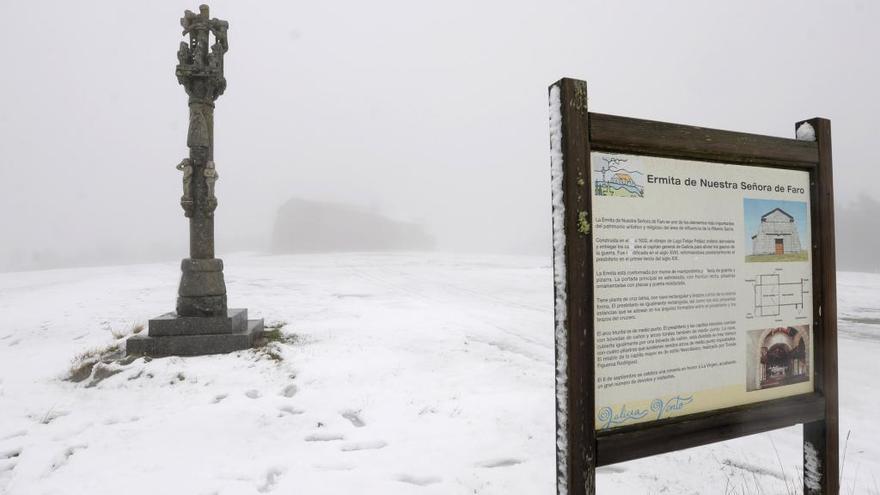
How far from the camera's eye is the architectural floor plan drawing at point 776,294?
2.39 m

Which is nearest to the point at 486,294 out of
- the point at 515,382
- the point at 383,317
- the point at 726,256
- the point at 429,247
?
the point at 383,317

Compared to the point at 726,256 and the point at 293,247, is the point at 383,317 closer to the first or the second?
the point at 726,256

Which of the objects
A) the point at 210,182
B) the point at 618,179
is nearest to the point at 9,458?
the point at 210,182

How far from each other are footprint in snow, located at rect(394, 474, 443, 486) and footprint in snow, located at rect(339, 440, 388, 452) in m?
0.52

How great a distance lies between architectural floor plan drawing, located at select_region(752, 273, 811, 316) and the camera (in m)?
2.39

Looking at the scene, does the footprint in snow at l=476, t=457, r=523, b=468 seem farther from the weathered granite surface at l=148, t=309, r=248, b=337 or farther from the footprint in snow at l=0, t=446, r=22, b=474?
the weathered granite surface at l=148, t=309, r=248, b=337

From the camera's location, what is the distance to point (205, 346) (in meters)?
6.33

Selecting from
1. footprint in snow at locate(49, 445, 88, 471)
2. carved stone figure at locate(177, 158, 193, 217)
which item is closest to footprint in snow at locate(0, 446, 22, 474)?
footprint in snow at locate(49, 445, 88, 471)

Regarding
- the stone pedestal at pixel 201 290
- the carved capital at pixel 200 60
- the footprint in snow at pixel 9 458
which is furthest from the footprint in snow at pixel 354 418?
the carved capital at pixel 200 60

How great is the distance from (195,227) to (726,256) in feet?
23.0

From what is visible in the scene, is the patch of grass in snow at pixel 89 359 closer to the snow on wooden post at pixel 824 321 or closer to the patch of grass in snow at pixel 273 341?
the patch of grass in snow at pixel 273 341

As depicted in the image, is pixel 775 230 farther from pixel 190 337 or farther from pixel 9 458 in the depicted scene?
pixel 190 337

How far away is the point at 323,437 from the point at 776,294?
3.43 meters

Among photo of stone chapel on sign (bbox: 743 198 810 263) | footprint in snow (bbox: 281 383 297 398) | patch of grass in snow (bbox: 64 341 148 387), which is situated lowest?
footprint in snow (bbox: 281 383 297 398)
